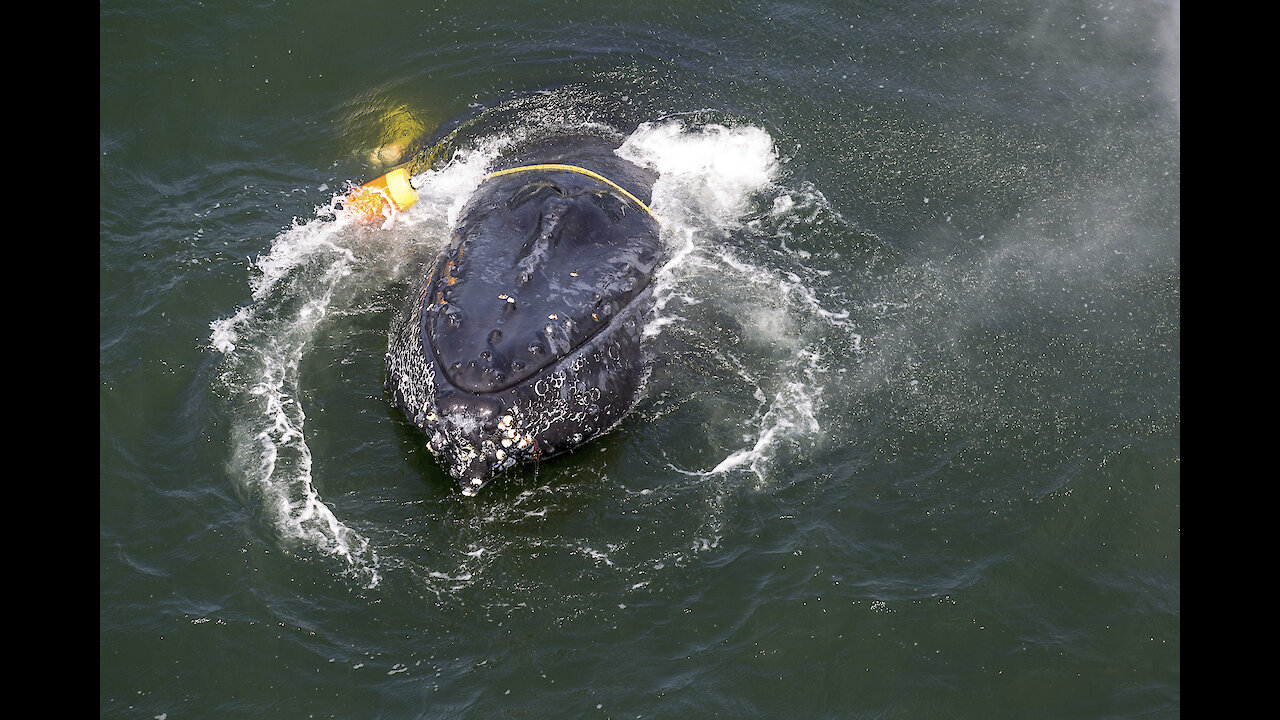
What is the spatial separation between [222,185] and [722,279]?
1236 centimetres

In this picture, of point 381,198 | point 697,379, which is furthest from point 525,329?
point 381,198

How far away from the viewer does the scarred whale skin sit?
20.0 meters

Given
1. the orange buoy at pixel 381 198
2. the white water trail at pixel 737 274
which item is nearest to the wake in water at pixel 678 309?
the white water trail at pixel 737 274

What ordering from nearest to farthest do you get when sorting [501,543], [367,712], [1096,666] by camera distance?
[367,712] → [1096,666] → [501,543]

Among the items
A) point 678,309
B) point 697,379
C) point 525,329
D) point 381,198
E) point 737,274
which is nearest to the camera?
point 525,329

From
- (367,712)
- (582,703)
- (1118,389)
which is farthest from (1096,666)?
(367,712)

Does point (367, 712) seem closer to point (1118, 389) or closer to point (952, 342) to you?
point (952, 342)

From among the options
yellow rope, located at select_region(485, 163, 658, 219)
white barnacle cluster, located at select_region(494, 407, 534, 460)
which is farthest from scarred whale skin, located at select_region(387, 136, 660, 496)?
yellow rope, located at select_region(485, 163, 658, 219)

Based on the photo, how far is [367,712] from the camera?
17.2m

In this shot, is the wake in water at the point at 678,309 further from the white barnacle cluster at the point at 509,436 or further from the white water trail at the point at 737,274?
the white barnacle cluster at the point at 509,436

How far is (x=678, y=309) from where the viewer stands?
2386 centimetres

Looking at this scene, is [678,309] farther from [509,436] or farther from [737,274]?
[509,436]

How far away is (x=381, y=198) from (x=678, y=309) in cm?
768

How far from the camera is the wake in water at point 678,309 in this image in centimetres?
2100
